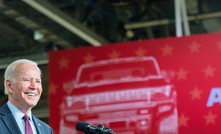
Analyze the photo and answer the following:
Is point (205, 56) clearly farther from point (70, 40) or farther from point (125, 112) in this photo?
point (70, 40)

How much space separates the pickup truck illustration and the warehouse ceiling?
5.94 ft

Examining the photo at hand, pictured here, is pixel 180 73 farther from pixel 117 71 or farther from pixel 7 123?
pixel 7 123

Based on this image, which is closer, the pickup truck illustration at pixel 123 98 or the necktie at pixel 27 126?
the necktie at pixel 27 126

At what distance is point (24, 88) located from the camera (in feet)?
7.26

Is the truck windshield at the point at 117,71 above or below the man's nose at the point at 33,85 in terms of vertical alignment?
above

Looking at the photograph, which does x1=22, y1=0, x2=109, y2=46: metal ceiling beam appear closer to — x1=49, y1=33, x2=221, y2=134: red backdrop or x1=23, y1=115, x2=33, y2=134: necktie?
x1=49, y1=33, x2=221, y2=134: red backdrop

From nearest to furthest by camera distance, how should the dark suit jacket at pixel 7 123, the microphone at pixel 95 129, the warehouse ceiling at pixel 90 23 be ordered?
the microphone at pixel 95 129
the dark suit jacket at pixel 7 123
the warehouse ceiling at pixel 90 23

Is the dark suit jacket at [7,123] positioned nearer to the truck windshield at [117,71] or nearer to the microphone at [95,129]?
the microphone at [95,129]

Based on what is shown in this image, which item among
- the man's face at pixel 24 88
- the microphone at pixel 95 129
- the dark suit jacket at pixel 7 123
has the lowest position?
the microphone at pixel 95 129

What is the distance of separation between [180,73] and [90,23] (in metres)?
3.38

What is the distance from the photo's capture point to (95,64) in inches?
197

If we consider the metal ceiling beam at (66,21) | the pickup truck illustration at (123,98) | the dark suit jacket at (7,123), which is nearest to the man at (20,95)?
the dark suit jacket at (7,123)

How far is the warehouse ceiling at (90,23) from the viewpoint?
6961 millimetres

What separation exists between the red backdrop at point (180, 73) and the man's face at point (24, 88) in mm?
2596
